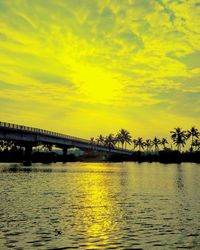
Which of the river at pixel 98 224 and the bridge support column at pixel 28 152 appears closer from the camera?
the river at pixel 98 224

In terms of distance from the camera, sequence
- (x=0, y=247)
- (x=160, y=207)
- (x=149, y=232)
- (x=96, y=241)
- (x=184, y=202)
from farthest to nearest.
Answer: (x=184, y=202) < (x=160, y=207) < (x=149, y=232) < (x=96, y=241) < (x=0, y=247)

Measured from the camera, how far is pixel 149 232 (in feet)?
85.5

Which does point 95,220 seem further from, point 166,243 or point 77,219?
point 166,243

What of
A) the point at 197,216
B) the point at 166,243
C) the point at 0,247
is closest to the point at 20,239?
the point at 0,247

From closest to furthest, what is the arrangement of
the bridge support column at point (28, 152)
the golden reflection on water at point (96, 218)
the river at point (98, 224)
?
the river at point (98, 224), the golden reflection on water at point (96, 218), the bridge support column at point (28, 152)

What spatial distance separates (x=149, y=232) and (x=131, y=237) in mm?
1916

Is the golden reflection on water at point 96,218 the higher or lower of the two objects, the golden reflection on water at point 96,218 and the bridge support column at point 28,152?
the lower

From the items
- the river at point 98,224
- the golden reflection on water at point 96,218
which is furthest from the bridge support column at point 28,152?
the river at point 98,224

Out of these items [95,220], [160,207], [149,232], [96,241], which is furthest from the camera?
[160,207]

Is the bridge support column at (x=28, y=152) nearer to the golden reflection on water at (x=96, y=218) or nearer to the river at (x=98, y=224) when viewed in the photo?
the golden reflection on water at (x=96, y=218)

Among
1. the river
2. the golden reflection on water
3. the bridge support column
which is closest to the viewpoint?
the river

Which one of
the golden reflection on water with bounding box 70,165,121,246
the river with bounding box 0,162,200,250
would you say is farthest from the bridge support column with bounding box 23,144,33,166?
the river with bounding box 0,162,200,250

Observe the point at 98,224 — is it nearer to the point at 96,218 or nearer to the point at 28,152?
the point at 96,218

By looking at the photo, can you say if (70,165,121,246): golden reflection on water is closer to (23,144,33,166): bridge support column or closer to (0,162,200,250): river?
(0,162,200,250): river
